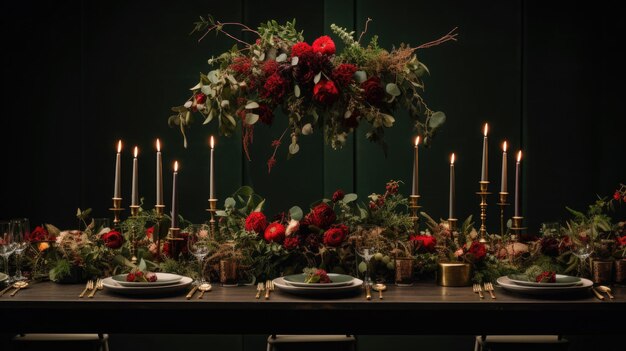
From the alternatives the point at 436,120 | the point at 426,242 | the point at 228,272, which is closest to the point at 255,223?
the point at 228,272

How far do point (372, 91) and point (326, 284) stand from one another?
0.71 meters

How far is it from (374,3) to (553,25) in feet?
3.85

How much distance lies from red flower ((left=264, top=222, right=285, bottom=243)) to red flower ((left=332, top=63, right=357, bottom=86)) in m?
0.56

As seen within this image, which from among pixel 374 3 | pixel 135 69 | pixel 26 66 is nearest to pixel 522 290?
pixel 374 3

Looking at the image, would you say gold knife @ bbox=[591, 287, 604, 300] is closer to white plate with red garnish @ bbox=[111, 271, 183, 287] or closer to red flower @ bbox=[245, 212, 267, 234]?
red flower @ bbox=[245, 212, 267, 234]

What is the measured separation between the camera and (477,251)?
2643 mm

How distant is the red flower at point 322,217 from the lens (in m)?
2.68

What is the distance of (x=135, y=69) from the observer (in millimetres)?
4871

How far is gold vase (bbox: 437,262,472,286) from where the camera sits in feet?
8.43

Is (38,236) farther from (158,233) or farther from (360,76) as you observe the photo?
(360,76)

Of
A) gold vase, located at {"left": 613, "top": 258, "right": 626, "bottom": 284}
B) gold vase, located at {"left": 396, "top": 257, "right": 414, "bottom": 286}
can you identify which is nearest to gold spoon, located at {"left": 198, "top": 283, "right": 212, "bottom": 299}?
gold vase, located at {"left": 396, "top": 257, "right": 414, "bottom": 286}

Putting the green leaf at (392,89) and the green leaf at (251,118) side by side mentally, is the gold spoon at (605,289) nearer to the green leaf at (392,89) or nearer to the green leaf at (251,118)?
the green leaf at (392,89)
